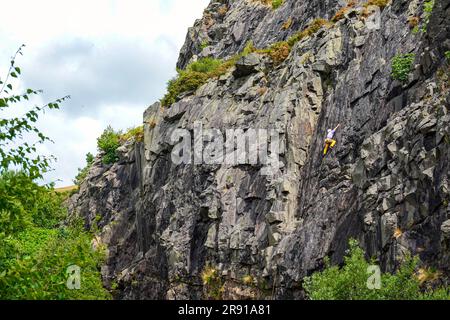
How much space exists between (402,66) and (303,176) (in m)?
7.25

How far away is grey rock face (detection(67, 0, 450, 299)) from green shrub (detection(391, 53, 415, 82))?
45 cm

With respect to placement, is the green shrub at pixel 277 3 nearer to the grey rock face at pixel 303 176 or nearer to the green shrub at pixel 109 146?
the grey rock face at pixel 303 176

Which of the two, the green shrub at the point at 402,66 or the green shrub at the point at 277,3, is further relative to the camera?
the green shrub at the point at 277,3

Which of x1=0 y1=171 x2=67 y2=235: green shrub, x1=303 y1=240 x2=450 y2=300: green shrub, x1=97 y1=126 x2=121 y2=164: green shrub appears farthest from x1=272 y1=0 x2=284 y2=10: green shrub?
x1=0 y1=171 x2=67 y2=235: green shrub

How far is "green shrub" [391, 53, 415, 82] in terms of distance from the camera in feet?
105

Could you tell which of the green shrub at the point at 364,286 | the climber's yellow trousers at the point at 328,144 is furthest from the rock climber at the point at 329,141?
the green shrub at the point at 364,286

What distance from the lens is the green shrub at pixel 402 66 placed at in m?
32.1

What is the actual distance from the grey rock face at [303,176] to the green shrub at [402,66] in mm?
451

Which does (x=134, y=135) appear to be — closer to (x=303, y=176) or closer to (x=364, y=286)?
(x=303, y=176)

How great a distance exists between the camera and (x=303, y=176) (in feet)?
117

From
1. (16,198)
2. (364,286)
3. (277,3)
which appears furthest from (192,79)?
(16,198)
